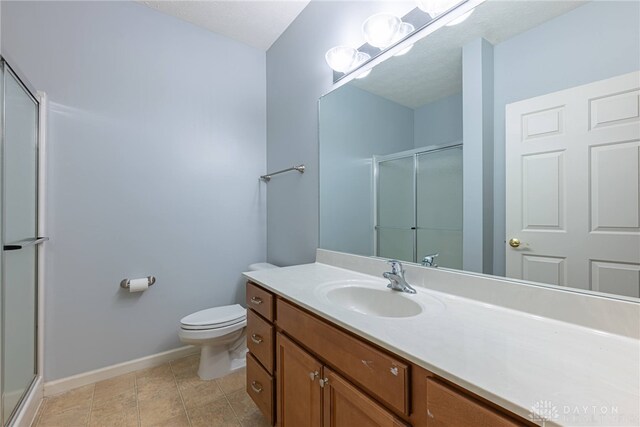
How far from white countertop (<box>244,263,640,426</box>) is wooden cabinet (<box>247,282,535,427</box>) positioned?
4cm

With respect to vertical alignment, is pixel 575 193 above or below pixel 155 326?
above

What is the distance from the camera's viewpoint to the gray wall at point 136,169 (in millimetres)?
1645

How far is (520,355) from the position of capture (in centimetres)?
60

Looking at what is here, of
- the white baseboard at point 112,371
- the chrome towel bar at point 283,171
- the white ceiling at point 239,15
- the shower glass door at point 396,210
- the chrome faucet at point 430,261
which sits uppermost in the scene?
the white ceiling at point 239,15

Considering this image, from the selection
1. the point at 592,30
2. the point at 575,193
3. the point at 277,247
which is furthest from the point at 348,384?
the point at 277,247

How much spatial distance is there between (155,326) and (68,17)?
6.98ft

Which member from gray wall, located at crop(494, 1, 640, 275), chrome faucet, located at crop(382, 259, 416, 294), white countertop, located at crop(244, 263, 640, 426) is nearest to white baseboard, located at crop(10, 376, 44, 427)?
white countertop, located at crop(244, 263, 640, 426)

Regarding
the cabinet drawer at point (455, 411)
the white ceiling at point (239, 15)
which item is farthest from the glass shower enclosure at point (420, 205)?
the white ceiling at point (239, 15)

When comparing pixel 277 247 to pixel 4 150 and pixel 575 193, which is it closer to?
pixel 4 150

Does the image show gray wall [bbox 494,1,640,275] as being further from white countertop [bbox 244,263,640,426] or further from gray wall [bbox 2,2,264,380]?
gray wall [bbox 2,2,264,380]

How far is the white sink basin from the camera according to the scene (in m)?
1.08

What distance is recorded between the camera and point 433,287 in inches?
44.0

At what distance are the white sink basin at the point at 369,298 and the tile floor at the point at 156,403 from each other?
84 centimetres

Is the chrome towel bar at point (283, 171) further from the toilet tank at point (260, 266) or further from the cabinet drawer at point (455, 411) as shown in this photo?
the cabinet drawer at point (455, 411)
